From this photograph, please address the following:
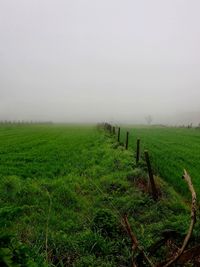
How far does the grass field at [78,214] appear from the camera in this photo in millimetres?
6054

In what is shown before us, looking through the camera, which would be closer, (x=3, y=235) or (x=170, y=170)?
(x=3, y=235)

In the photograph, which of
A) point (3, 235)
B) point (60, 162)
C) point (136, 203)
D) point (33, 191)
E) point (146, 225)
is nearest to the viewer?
point (3, 235)

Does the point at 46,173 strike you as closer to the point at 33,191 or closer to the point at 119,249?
the point at 33,191

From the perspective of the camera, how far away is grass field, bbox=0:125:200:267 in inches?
238

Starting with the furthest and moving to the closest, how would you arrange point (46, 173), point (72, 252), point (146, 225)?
point (46, 173)
point (146, 225)
point (72, 252)

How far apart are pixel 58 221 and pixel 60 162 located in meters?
9.64

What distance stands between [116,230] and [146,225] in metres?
1.07

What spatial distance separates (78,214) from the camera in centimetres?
941

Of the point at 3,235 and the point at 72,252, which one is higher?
the point at 3,235

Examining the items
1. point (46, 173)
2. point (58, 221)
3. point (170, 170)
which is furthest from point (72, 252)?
point (170, 170)

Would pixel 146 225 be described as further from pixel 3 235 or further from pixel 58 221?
pixel 3 235

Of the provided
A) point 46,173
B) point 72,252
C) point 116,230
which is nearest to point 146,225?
point 116,230

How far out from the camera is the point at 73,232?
7.90 metres

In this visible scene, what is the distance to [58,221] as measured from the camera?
866cm
